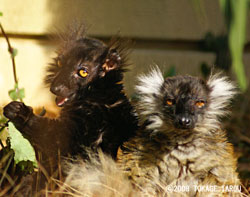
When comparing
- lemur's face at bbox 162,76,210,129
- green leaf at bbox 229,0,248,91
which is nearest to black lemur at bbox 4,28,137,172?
lemur's face at bbox 162,76,210,129

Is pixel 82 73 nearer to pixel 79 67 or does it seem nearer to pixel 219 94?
pixel 79 67

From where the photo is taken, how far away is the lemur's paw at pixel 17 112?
2467 millimetres


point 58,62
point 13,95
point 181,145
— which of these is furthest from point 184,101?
point 13,95

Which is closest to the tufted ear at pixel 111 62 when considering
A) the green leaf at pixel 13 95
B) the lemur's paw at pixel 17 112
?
the lemur's paw at pixel 17 112

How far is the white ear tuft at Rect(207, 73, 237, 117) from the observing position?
2500 mm

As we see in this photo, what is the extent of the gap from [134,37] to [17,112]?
2.03m

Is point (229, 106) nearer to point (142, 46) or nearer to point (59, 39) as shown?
point (59, 39)

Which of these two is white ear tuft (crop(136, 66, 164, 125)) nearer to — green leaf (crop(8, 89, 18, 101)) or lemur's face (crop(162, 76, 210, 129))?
lemur's face (crop(162, 76, 210, 129))

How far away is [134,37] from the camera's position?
14.0 feet

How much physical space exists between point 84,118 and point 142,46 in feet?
6.18

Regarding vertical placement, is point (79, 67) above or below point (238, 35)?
above

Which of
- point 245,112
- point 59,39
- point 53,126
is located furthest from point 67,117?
point 245,112

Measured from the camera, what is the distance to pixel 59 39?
3.06 metres

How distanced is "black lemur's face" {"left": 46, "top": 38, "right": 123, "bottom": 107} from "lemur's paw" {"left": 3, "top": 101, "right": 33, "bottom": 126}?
0.61ft
